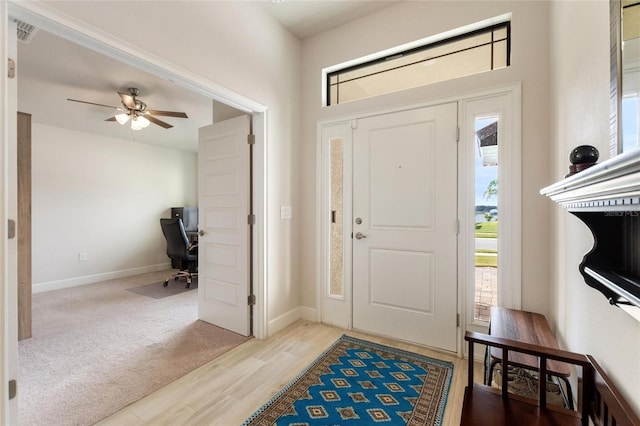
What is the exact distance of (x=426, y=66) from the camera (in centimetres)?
249

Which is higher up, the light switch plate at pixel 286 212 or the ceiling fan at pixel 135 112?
the ceiling fan at pixel 135 112

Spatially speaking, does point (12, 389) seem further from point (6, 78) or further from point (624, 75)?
point (624, 75)

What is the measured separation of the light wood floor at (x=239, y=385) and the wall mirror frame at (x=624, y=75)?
1602 millimetres

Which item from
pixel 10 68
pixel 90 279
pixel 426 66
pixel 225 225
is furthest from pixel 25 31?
pixel 90 279

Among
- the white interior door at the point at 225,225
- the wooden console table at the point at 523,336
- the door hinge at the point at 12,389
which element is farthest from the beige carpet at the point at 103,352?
the wooden console table at the point at 523,336

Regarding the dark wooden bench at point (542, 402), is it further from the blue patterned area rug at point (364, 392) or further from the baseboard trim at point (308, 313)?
the baseboard trim at point (308, 313)

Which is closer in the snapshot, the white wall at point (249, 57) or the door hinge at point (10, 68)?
the door hinge at point (10, 68)

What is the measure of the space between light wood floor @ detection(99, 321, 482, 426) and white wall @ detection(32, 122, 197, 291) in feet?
12.7

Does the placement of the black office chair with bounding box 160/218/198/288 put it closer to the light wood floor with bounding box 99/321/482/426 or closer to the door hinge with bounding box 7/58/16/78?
the light wood floor with bounding box 99/321/482/426

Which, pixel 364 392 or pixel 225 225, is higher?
pixel 225 225

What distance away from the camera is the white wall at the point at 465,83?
1975mm

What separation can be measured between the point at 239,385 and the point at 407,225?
70.8 inches

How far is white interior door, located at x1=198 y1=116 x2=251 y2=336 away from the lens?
2.66 metres

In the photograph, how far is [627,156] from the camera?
399 millimetres
